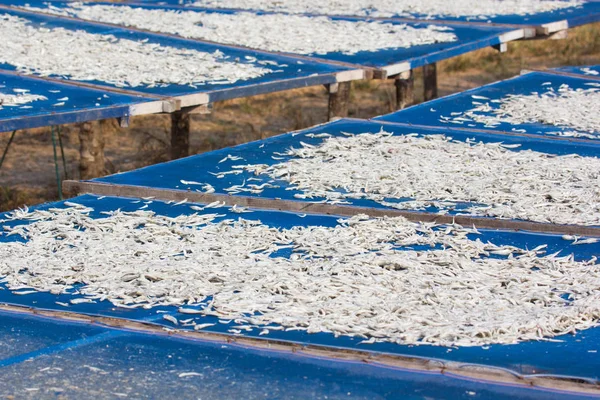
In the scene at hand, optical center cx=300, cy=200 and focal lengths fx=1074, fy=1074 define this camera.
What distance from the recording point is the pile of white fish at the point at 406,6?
10086 mm

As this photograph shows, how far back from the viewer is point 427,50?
26.7 feet

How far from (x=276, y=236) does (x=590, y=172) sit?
173 centimetres

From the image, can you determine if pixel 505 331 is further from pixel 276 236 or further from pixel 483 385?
pixel 276 236

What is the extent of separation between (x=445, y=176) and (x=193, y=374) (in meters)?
2.36

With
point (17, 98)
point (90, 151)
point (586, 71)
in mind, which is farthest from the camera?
point (586, 71)

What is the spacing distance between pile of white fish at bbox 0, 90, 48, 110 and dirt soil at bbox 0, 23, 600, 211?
7.17ft

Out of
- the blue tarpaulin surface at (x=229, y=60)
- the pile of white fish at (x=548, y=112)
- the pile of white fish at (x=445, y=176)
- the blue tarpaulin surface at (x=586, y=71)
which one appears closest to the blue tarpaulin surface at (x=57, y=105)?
the blue tarpaulin surface at (x=229, y=60)

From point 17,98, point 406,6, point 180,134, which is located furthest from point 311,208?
point 406,6

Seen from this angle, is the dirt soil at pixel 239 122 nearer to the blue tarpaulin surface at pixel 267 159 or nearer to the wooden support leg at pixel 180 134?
the wooden support leg at pixel 180 134

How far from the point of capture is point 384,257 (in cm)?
372

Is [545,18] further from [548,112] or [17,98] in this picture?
[17,98]

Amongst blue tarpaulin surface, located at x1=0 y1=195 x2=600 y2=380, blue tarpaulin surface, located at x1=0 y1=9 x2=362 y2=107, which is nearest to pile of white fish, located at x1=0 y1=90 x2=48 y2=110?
blue tarpaulin surface, located at x1=0 y1=9 x2=362 y2=107

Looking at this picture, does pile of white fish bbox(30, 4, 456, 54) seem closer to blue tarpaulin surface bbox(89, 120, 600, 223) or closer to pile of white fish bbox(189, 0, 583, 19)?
pile of white fish bbox(189, 0, 583, 19)

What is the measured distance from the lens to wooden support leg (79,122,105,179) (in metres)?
7.37
